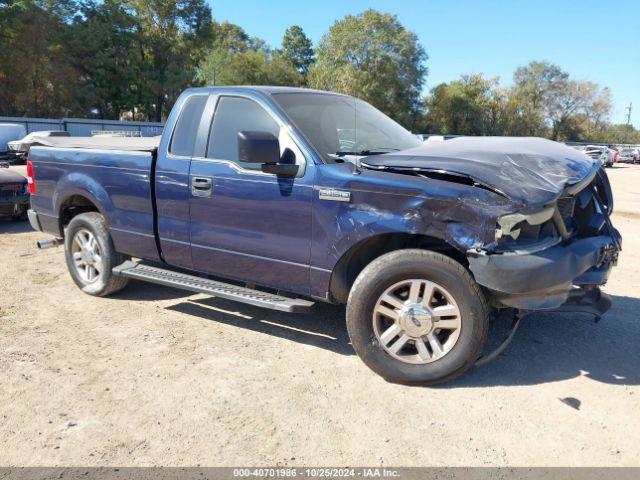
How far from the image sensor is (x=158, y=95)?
167ft

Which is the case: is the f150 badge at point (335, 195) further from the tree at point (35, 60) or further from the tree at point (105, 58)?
the tree at point (105, 58)

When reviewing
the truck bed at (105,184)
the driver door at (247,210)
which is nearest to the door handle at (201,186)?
the driver door at (247,210)

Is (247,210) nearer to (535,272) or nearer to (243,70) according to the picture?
(535,272)

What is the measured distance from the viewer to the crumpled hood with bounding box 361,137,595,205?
3303 millimetres

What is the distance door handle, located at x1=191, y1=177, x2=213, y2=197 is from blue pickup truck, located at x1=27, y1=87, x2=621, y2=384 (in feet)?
0.04

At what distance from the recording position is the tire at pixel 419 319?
344cm

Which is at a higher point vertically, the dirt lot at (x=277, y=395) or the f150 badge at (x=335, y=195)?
the f150 badge at (x=335, y=195)

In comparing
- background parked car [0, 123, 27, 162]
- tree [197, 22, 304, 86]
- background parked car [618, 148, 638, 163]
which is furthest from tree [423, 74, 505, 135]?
background parked car [0, 123, 27, 162]

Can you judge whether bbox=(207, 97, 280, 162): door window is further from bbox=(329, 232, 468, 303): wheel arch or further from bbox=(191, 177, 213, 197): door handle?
bbox=(329, 232, 468, 303): wheel arch

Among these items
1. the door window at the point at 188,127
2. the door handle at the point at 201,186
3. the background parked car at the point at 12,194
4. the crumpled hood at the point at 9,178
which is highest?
the door window at the point at 188,127

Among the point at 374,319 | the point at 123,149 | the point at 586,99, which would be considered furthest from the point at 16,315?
the point at 586,99

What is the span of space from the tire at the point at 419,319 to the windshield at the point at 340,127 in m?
0.95

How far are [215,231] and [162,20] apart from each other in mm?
56741

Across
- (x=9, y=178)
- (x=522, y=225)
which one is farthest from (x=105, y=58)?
(x=522, y=225)
